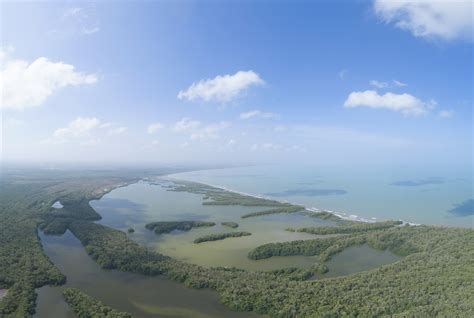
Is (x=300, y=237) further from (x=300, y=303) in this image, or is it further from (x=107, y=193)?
(x=107, y=193)

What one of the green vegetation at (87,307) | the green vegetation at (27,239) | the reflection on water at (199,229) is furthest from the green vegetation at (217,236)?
the green vegetation at (87,307)

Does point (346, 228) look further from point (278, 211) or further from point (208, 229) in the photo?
point (208, 229)

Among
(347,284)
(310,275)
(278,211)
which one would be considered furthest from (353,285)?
(278,211)

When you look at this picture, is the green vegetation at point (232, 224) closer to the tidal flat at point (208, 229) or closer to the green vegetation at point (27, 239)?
the tidal flat at point (208, 229)

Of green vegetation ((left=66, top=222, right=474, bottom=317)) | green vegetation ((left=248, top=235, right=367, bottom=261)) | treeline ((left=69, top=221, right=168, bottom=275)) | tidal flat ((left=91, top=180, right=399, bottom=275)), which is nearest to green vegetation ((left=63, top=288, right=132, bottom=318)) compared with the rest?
treeline ((left=69, top=221, right=168, bottom=275))

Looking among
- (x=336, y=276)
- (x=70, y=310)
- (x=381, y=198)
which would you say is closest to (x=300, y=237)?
(x=336, y=276)

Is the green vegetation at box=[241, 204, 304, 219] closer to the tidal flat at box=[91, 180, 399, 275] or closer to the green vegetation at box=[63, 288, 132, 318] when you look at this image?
the tidal flat at box=[91, 180, 399, 275]

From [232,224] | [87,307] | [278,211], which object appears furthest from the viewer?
[278,211]
